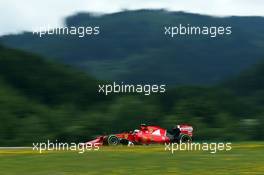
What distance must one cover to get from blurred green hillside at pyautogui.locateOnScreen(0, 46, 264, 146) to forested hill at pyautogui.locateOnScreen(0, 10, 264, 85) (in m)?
2.01

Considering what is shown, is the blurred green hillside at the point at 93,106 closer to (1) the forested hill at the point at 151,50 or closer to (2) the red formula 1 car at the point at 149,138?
(1) the forested hill at the point at 151,50

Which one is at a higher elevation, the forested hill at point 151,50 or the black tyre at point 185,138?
the forested hill at point 151,50

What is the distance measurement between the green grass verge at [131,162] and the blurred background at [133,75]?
561 inches

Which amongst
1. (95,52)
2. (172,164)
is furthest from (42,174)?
(95,52)

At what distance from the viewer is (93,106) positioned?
5866 cm

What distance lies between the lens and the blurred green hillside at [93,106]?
39188 millimetres

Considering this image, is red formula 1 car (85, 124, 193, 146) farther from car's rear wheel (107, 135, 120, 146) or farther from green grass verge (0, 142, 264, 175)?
green grass verge (0, 142, 264, 175)

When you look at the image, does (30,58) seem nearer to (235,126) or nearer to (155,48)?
(155,48)

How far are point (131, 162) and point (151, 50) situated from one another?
196 feet

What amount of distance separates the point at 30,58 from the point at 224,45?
26432mm

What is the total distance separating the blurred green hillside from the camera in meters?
39.2

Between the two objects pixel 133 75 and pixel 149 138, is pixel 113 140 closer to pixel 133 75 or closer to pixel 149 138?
pixel 149 138

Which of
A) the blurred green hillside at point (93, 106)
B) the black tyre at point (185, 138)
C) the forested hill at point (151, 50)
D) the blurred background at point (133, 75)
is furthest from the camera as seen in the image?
the forested hill at point (151, 50)

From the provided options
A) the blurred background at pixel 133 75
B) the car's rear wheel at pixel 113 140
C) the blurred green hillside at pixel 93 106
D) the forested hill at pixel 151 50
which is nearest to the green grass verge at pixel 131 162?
the car's rear wheel at pixel 113 140
